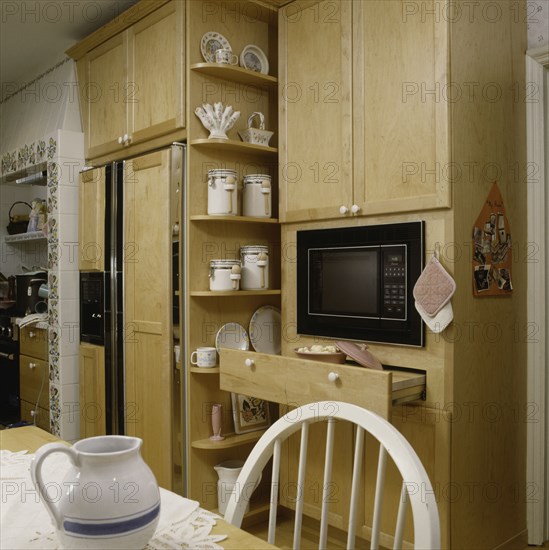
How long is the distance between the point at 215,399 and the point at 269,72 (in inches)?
64.8

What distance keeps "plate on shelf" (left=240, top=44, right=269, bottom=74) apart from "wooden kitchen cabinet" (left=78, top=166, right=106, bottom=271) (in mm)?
981

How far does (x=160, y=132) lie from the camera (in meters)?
2.77

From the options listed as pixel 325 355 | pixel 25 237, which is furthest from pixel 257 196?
pixel 25 237

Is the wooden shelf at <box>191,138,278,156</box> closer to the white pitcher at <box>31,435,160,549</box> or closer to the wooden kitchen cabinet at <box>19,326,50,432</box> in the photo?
the wooden kitchen cabinet at <box>19,326,50,432</box>

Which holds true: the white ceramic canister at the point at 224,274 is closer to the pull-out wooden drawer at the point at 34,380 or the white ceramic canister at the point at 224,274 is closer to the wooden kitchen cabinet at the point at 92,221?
the wooden kitchen cabinet at the point at 92,221

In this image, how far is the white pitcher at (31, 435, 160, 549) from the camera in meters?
0.71

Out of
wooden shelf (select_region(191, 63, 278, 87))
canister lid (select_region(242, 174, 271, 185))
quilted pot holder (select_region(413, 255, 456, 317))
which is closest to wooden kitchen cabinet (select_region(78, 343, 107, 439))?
canister lid (select_region(242, 174, 271, 185))

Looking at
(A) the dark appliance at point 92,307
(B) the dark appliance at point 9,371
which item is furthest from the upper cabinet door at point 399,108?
(B) the dark appliance at point 9,371

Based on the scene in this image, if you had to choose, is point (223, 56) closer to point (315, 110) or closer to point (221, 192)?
point (315, 110)

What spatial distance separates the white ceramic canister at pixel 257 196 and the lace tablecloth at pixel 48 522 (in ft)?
5.77

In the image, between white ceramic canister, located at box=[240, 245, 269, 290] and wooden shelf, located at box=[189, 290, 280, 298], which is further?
white ceramic canister, located at box=[240, 245, 269, 290]

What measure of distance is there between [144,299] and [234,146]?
871 millimetres

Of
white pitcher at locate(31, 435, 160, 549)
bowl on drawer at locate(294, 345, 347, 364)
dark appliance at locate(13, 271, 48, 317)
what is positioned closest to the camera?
white pitcher at locate(31, 435, 160, 549)

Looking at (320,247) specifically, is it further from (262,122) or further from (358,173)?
(262,122)
